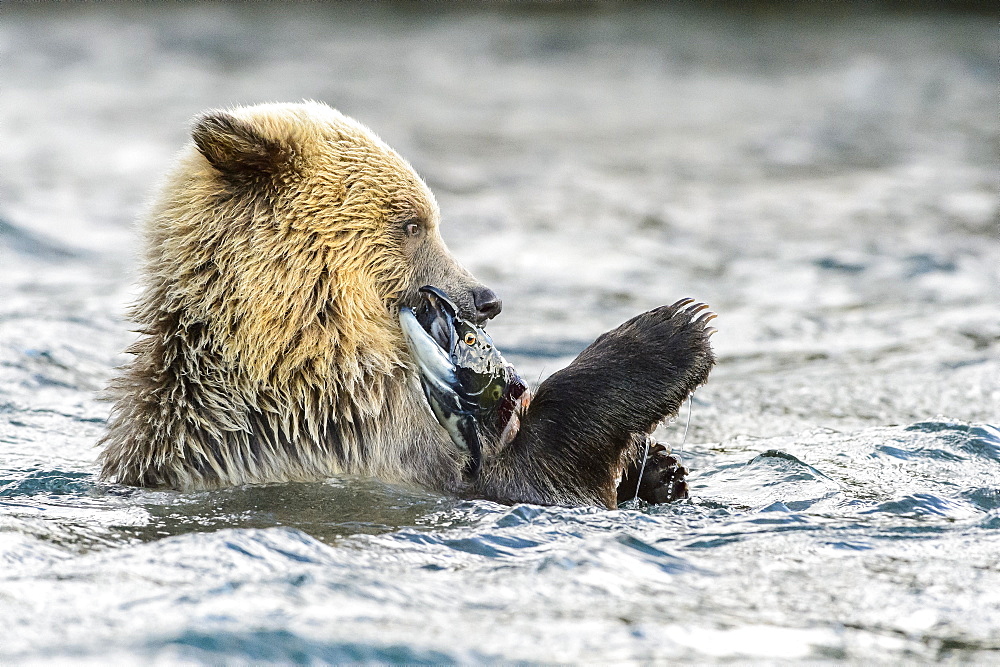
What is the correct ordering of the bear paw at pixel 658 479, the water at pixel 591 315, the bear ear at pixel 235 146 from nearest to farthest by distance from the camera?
the water at pixel 591 315, the bear ear at pixel 235 146, the bear paw at pixel 658 479

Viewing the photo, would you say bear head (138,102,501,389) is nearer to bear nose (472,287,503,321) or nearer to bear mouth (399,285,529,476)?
bear nose (472,287,503,321)

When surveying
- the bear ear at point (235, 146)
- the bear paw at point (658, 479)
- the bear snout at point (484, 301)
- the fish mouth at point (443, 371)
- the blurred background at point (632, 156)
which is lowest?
the bear paw at point (658, 479)

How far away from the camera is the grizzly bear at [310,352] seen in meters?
4.65

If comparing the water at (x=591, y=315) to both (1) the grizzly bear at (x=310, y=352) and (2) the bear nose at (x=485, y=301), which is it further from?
(2) the bear nose at (x=485, y=301)

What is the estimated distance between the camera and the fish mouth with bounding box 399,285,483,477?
15.8 ft

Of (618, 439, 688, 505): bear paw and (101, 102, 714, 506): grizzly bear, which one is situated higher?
(101, 102, 714, 506): grizzly bear

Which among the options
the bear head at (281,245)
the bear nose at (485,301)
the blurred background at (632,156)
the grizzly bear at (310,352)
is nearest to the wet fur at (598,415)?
the grizzly bear at (310,352)

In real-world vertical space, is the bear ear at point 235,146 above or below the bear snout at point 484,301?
above

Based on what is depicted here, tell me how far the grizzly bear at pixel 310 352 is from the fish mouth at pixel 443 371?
0.05 m

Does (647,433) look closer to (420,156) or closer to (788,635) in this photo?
(788,635)

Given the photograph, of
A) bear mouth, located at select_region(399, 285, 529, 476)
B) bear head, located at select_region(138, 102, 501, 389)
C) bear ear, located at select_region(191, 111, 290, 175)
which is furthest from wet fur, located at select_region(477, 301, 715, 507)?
bear ear, located at select_region(191, 111, 290, 175)

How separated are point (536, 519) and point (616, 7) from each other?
1627cm

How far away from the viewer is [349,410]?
4723 millimetres

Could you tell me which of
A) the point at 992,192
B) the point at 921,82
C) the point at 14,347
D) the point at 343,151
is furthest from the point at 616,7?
the point at 343,151
